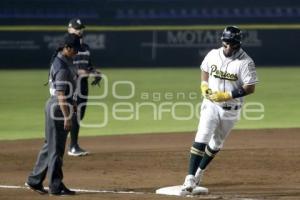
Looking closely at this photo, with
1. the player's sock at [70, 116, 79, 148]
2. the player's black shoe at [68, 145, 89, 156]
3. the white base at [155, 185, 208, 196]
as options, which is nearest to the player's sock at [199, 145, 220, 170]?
the white base at [155, 185, 208, 196]

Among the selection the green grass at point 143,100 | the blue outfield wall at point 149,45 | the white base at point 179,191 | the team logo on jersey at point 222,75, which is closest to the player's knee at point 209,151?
the white base at point 179,191

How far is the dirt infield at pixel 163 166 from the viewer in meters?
9.37

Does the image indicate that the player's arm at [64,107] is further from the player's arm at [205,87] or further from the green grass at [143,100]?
the green grass at [143,100]

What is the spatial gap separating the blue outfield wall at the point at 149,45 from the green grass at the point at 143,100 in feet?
2.90

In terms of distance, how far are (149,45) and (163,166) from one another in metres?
18.0

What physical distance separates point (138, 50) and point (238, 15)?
483 centimetres

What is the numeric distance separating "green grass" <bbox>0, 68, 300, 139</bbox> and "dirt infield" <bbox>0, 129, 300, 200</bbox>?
1569 mm

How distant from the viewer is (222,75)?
9.15 m

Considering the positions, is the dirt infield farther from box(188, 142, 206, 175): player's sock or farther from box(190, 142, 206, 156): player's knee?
box(190, 142, 206, 156): player's knee

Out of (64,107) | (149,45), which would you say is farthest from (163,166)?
(149,45)

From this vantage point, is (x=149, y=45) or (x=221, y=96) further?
(x=149, y=45)

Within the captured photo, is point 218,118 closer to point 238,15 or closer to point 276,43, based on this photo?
point 276,43

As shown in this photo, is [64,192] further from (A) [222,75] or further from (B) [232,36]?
(B) [232,36]

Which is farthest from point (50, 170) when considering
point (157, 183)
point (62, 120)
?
point (157, 183)
